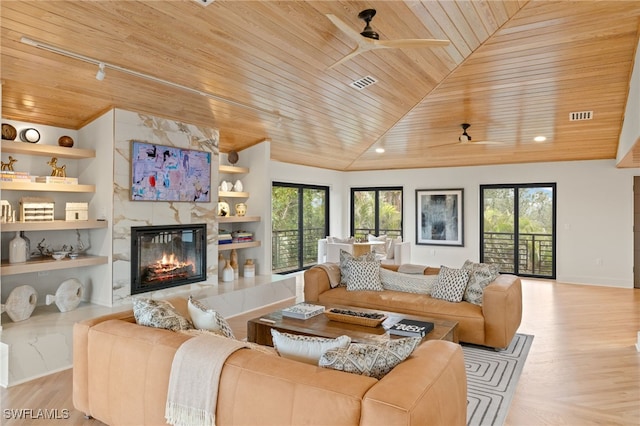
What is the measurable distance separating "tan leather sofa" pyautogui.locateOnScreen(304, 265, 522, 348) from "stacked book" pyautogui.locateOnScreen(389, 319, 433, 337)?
0.73 meters

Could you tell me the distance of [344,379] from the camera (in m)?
1.76

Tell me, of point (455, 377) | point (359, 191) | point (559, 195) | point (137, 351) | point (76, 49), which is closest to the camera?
point (455, 377)

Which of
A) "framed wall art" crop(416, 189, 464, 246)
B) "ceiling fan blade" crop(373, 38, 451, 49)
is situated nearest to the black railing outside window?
"framed wall art" crop(416, 189, 464, 246)

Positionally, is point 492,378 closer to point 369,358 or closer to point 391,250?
point 369,358

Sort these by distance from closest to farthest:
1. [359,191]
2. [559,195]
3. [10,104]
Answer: [10,104] → [559,195] → [359,191]

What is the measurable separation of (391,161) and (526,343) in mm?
5379

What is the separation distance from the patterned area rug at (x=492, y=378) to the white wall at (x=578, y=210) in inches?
163

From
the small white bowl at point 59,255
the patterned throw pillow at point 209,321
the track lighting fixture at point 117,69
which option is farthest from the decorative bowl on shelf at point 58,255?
the patterned throw pillow at point 209,321

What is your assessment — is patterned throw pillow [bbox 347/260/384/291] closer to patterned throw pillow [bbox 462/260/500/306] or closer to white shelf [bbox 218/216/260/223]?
patterned throw pillow [bbox 462/260/500/306]

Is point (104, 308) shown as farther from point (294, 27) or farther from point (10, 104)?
point (294, 27)

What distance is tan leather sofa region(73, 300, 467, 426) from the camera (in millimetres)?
1637

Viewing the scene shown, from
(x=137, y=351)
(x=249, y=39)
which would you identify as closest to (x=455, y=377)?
(x=137, y=351)

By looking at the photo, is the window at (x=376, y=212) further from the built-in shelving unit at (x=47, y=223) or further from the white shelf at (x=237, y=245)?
the built-in shelving unit at (x=47, y=223)

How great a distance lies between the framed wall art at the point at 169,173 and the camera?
484cm
